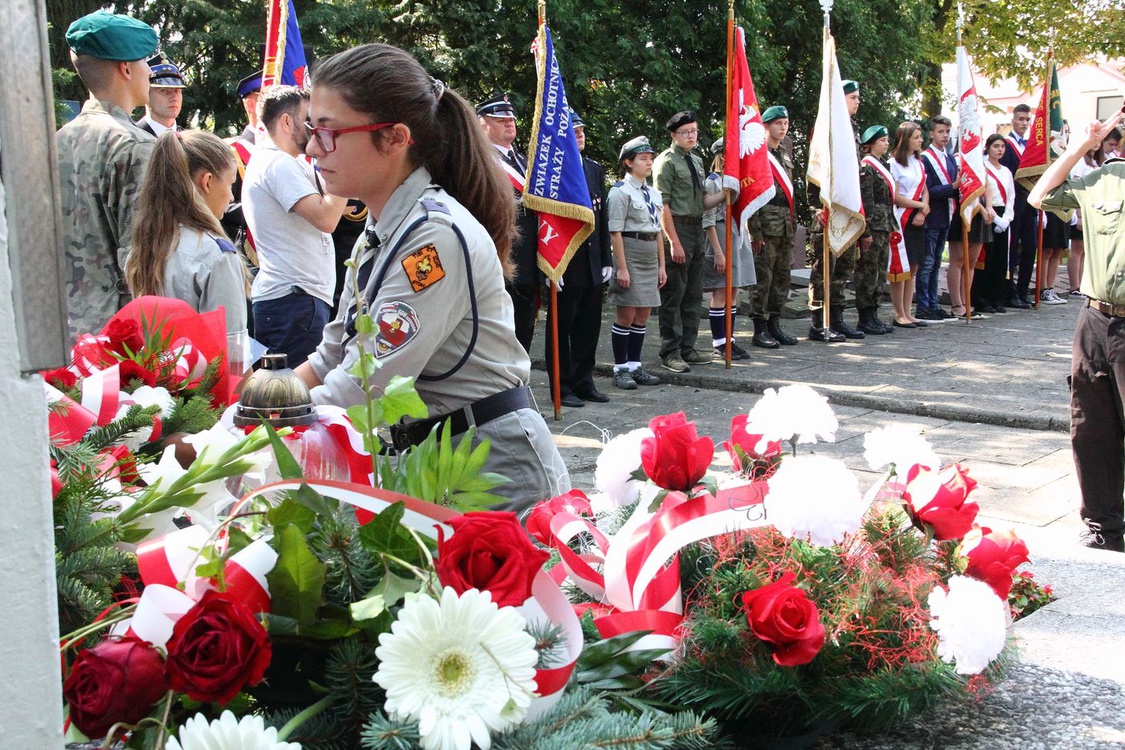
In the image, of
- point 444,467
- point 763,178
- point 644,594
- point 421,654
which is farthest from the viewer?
point 763,178

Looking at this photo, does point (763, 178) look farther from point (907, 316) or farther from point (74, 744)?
point (74, 744)

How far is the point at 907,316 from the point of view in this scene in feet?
41.7

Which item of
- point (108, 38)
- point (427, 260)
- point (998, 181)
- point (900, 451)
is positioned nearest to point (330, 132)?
point (427, 260)

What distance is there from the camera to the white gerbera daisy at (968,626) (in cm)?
152

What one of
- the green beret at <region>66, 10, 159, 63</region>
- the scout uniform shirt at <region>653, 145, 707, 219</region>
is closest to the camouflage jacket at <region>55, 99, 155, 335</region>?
the green beret at <region>66, 10, 159, 63</region>

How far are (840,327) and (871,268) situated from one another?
Answer: 77 centimetres

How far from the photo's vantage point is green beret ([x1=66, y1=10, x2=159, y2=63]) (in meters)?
4.00

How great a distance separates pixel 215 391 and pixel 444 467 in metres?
1.16

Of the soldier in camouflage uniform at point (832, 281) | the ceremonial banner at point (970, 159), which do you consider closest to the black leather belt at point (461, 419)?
the soldier in camouflage uniform at point (832, 281)

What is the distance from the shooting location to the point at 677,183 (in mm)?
9727

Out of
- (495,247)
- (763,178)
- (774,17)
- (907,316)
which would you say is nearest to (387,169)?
(495,247)

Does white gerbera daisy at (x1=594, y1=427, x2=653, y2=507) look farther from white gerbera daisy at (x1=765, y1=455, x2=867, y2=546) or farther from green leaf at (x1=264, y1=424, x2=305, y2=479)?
green leaf at (x1=264, y1=424, x2=305, y2=479)

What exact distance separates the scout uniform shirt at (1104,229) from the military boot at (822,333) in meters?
6.56

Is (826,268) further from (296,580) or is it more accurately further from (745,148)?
(296,580)
